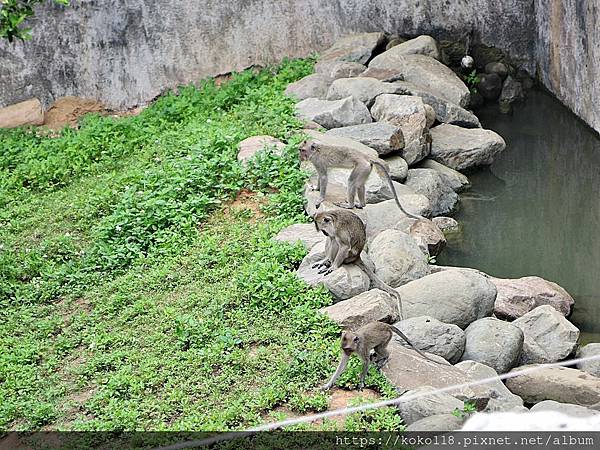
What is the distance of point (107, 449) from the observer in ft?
18.9

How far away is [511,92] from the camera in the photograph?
1448 cm

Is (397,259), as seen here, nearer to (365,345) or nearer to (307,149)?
(307,149)

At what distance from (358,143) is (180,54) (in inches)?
188

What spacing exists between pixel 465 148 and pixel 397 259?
4125mm

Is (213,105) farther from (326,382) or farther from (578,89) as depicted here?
(326,382)

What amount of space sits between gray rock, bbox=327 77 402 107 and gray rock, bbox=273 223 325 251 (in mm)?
4026

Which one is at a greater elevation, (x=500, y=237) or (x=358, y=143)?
(x=358, y=143)

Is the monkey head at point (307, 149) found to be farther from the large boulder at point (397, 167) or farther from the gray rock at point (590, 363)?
the gray rock at point (590, 363)

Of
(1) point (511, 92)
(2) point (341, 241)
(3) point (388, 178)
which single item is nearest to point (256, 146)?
(3) point (388, 178)

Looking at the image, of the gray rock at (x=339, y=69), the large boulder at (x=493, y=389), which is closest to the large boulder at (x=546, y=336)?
the large boulder at (x=493, y=389)

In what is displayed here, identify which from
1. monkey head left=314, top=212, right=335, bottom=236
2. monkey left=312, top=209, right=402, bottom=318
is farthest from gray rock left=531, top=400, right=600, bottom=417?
monkey head left=314, top=212, right=335, bottom=236

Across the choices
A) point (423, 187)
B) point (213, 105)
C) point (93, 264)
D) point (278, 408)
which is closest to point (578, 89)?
point (423, 187)

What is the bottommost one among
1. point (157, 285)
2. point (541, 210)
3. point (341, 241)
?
point (541, 210)

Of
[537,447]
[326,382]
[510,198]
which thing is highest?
[537,447]
